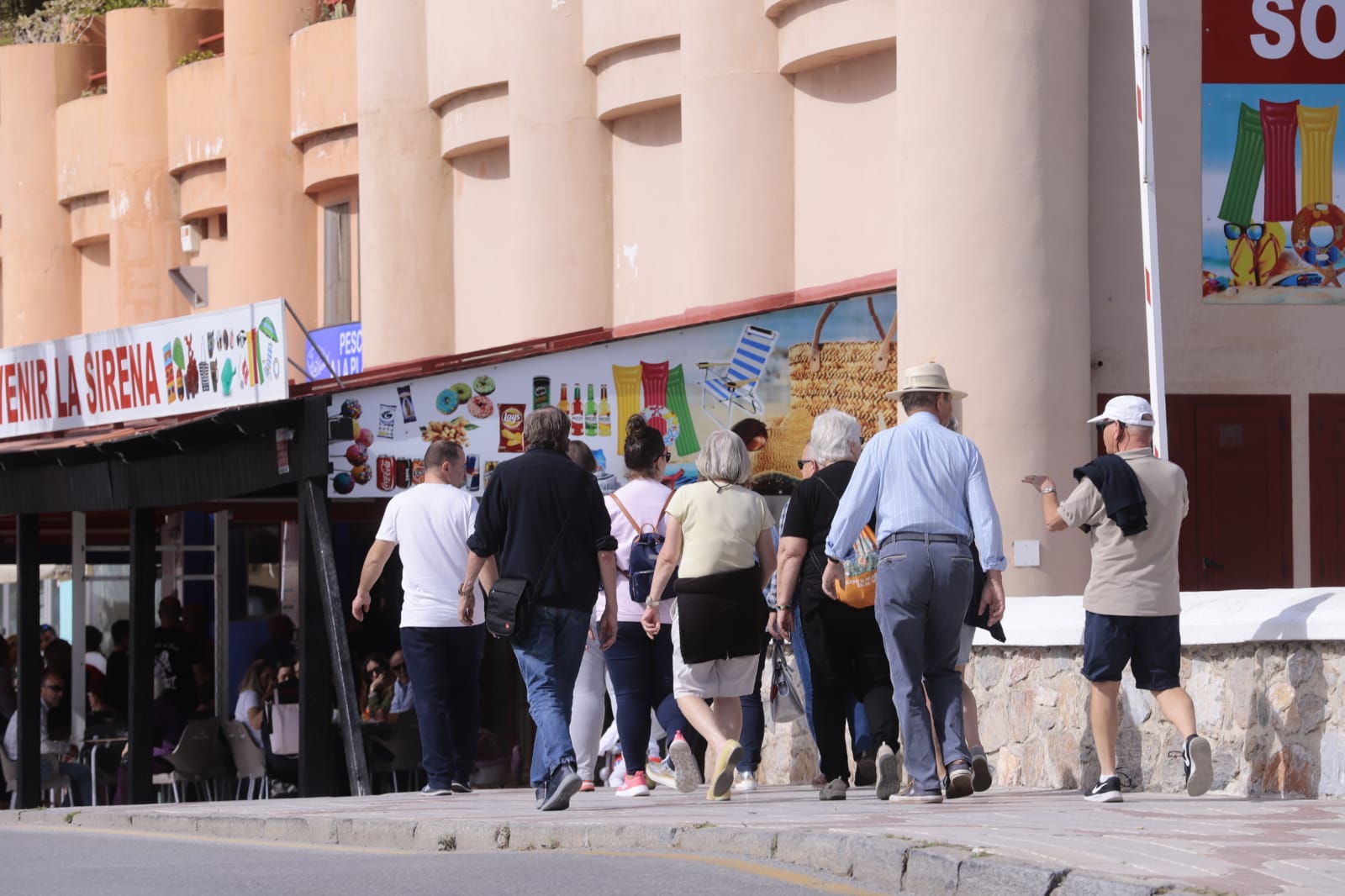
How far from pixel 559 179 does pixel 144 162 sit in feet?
30.8

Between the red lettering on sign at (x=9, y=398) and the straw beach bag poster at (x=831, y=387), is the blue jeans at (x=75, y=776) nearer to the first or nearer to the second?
the red lettering on sign at (x=9, y=398)

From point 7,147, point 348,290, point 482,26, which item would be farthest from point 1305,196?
point 7,147

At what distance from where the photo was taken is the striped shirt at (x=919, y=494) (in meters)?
9.79

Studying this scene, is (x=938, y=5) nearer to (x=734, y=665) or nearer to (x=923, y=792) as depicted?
(x=734, y=665)

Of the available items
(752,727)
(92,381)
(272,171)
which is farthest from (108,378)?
(752,727)

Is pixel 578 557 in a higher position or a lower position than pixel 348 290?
lower

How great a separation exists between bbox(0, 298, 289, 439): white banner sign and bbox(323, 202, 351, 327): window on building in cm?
539

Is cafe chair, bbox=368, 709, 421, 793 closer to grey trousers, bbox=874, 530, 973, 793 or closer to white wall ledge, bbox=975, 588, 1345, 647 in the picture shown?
white wall ledge, bbox=975, 588, 1345, 647

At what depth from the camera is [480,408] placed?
591 inches

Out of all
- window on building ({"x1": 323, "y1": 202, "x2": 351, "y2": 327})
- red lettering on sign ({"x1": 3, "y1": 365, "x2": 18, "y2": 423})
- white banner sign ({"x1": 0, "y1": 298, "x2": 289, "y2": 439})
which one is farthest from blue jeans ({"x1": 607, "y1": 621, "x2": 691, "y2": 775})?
window on building ({"x1": 323, "y1": 202, "x2": 351, "y2": 327})

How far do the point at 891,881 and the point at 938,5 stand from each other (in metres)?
9.10

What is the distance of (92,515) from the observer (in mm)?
22516

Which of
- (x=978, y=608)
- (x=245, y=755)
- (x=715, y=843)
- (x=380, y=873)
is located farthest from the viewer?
(x=245, y=755)

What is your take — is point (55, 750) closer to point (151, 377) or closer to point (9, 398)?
point (9, 398)
